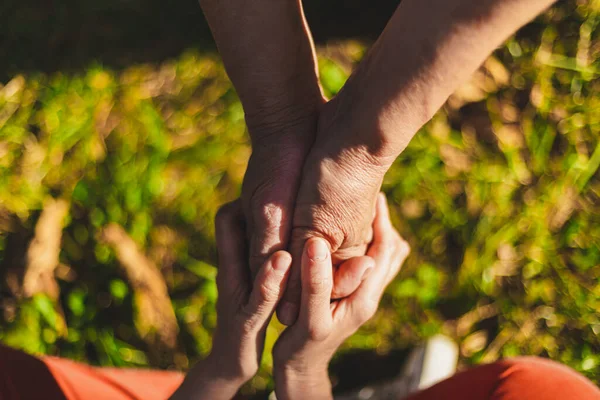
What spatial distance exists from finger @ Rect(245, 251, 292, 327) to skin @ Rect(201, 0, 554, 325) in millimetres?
40

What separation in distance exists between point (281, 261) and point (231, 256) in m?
0.14

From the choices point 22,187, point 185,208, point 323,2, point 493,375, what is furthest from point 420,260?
point 22,187

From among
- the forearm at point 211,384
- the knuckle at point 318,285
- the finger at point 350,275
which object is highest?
the knuckle at point 318,285

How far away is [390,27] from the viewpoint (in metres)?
0.77

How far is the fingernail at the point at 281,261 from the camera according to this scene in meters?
0.91

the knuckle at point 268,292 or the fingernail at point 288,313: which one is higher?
the knuckle at point 268,292

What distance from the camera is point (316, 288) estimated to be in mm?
896

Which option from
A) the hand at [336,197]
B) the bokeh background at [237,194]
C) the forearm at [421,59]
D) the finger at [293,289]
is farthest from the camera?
the bokeh background at [237,194]

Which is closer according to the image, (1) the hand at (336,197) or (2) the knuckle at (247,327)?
(1) the hand at (336,197)

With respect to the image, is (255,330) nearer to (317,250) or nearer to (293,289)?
(293,289)

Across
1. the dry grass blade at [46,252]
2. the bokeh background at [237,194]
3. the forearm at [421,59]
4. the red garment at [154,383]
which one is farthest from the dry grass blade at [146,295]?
the forearm at [421,59]

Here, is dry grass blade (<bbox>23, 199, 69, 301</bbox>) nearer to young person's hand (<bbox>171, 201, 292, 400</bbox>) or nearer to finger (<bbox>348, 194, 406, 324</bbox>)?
young person's hand (<bbox>171, 201, 292, 400</bbox>)

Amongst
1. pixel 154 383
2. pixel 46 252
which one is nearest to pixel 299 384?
pixel 154 383

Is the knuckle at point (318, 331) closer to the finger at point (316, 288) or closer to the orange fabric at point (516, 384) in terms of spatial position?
the finger at point (316, 288)
